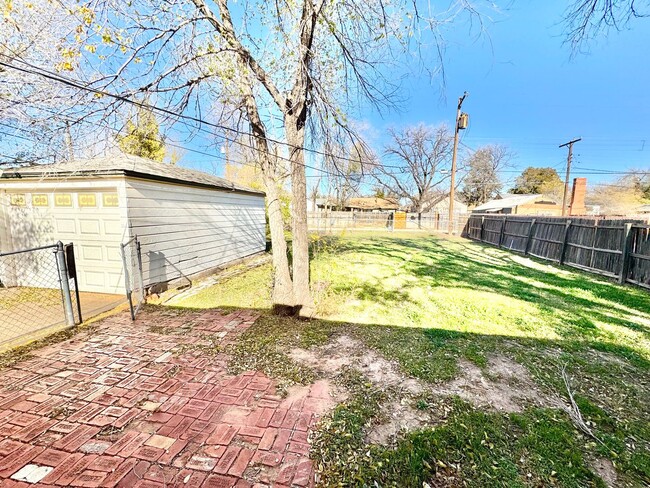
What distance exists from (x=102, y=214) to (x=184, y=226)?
1567 mm

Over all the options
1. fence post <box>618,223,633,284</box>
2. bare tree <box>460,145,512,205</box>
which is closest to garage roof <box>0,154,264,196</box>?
fence post <box>618,223,633,284</box>

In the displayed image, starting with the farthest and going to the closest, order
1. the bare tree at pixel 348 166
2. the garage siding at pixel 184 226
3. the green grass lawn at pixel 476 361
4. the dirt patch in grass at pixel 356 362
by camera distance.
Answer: the garage siding at pixel 184 226
the bare tree at pixel 348 166
the dirt patch in grass at pixel 356 362
the green grass lawn at pixel 476 361

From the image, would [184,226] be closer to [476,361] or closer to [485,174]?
[476,361]

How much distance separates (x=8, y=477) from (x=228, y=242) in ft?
23.3

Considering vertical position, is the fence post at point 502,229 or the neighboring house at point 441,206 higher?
the neighboring house at point 441,206

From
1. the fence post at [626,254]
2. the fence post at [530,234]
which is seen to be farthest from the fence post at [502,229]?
the fence post at [626,254]

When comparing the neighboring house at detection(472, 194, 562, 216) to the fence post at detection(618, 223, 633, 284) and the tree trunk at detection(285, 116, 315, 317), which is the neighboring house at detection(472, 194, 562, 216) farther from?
the tree trunk at detection(285, 116, 315, 317)

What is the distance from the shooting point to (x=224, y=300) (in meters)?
5.25

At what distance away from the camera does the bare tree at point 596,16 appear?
211 cm

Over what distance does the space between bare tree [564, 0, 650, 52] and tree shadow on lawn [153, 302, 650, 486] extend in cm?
306

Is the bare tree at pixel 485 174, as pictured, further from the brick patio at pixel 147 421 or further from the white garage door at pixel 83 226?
the brick patio at pixel 147 421

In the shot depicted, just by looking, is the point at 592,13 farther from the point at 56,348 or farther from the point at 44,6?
the point at 56,348

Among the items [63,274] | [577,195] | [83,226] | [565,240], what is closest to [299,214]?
[63,274]

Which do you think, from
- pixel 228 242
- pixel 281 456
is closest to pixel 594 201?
pixel 228 242
